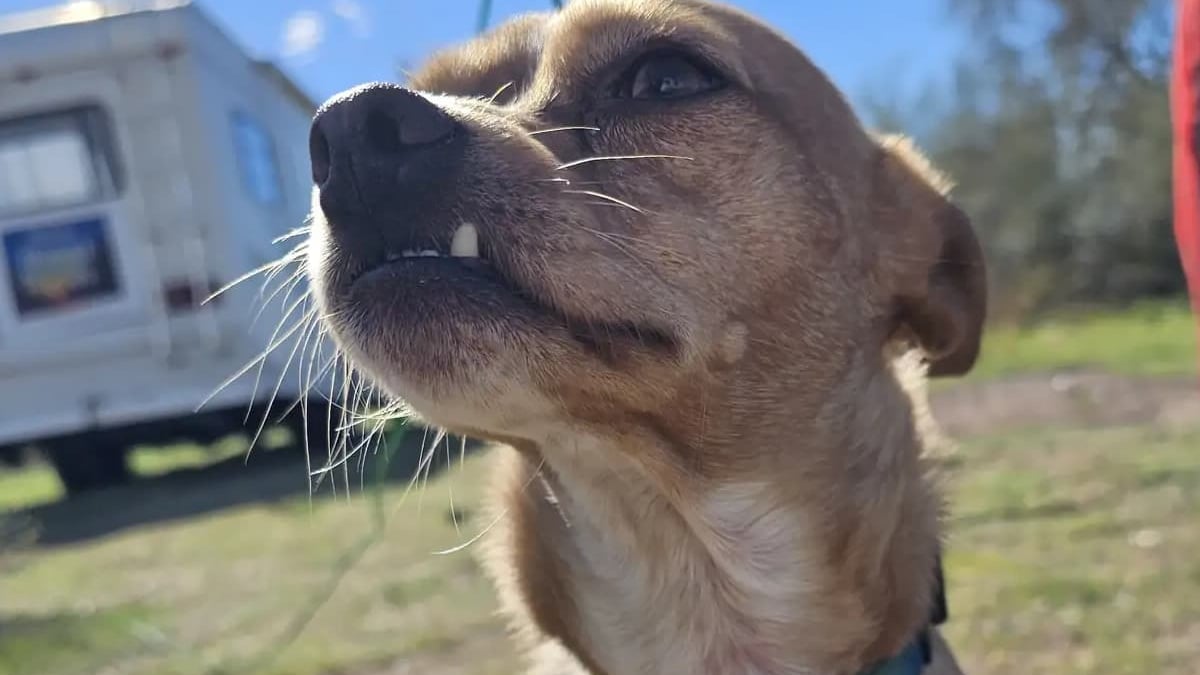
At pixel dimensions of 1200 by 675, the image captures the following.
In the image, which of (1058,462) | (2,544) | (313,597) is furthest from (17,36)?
(1058,462)

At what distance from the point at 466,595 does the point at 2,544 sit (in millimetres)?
3717

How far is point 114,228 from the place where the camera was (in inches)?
365

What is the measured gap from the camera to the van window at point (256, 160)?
10.1 m

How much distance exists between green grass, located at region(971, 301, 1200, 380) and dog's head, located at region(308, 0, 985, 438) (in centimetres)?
583

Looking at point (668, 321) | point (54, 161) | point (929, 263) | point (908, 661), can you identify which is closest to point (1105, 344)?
point (54, 161)

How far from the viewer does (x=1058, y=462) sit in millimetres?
6352

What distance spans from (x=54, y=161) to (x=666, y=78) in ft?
26.7

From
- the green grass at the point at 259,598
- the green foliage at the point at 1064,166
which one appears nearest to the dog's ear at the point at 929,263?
the green grass at the point at 259,598

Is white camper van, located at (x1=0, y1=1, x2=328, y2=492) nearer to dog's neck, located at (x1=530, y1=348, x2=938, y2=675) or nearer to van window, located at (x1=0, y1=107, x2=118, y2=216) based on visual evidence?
van window, located at (x1=0, y1=107, x2=118, y2=216)

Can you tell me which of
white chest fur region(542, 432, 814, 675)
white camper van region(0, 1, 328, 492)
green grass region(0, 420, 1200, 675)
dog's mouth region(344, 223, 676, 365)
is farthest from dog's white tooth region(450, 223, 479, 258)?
white camper van region(0, 1, 328, 492)

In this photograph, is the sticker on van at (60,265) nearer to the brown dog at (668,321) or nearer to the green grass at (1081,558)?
the green grass at (1081,558)

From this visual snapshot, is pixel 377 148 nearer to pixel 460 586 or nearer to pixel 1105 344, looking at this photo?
pixel 460 586

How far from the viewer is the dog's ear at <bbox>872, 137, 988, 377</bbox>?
261 cm

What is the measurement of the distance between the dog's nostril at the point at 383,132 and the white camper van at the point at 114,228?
7.45 m
